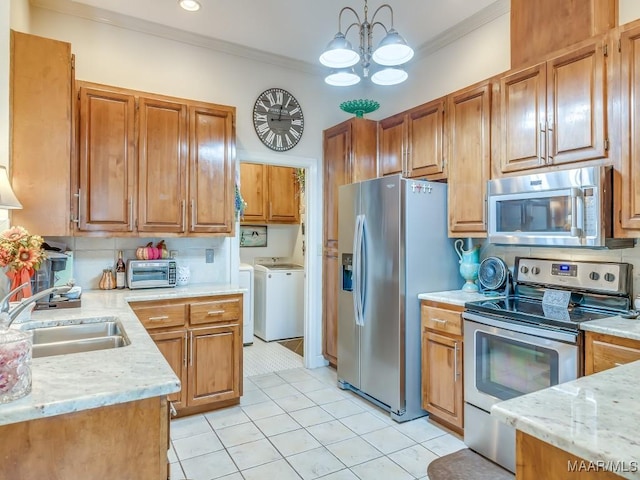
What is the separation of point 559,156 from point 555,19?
897 mm

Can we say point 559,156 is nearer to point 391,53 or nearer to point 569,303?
point 569,303

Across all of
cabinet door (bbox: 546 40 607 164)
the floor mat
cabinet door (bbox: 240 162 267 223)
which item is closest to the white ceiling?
cabinet door (bbox: 546 40 607 164)

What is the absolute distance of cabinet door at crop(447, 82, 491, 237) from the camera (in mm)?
2764

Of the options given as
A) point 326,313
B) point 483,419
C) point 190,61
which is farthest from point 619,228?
point 190,61

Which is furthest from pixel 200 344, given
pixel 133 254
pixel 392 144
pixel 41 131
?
pixel 392 144

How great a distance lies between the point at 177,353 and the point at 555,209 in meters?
2.69

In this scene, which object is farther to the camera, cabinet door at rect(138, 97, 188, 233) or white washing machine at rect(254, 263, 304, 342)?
white washing machine at rect(254, 263, 304, 342)

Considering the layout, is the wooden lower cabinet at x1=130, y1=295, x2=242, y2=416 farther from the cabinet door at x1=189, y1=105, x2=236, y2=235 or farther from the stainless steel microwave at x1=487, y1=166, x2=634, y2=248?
the stainless steel microwave at x1=487, y1=166, x2=634, y2=248

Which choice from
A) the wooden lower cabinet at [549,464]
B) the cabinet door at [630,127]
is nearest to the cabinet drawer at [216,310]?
the wooden lower cabinet at [549,464]

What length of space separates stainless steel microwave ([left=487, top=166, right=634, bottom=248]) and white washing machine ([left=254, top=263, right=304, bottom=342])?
2931 mm

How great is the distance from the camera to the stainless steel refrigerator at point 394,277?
9.44 feet

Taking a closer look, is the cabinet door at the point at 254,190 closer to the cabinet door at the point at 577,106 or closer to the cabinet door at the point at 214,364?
the cabinet door at the point at 214,364

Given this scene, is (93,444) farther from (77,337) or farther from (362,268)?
(362,268)

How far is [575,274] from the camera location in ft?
7.95
